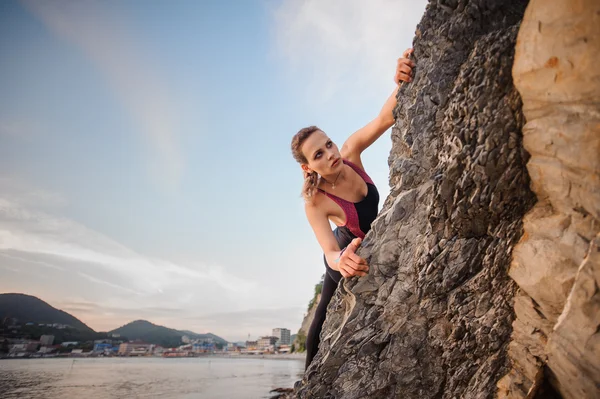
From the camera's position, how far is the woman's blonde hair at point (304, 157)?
3.78 metres

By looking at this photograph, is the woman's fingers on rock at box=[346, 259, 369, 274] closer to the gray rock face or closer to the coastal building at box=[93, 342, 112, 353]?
the gray rock face

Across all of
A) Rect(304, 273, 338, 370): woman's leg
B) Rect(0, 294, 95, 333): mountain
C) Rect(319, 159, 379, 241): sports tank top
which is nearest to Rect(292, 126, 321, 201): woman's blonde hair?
Rect(319, 159, 379, 241): sports tank top

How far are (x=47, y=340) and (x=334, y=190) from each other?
77.3 metres

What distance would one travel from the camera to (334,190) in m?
3.84

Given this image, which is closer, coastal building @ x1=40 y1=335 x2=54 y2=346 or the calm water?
the calm water

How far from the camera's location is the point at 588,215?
5.62ft

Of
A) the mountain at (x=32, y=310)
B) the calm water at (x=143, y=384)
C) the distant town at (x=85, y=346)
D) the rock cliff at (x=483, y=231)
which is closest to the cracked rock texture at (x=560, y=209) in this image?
the rock cliff at (x=483, y=231)

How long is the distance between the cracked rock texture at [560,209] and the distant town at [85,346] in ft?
212

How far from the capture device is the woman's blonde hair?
12.4ft

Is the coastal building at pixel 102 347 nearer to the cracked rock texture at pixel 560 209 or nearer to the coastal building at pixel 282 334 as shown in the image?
the coastal building at pixel 282 334

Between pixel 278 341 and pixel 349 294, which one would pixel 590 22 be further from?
pixel 278 341

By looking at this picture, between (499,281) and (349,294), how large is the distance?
4.47 ft

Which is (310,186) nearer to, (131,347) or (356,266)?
(356,266)

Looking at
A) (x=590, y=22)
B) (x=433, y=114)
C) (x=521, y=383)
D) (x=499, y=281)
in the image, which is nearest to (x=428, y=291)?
(x=499, y=281)
